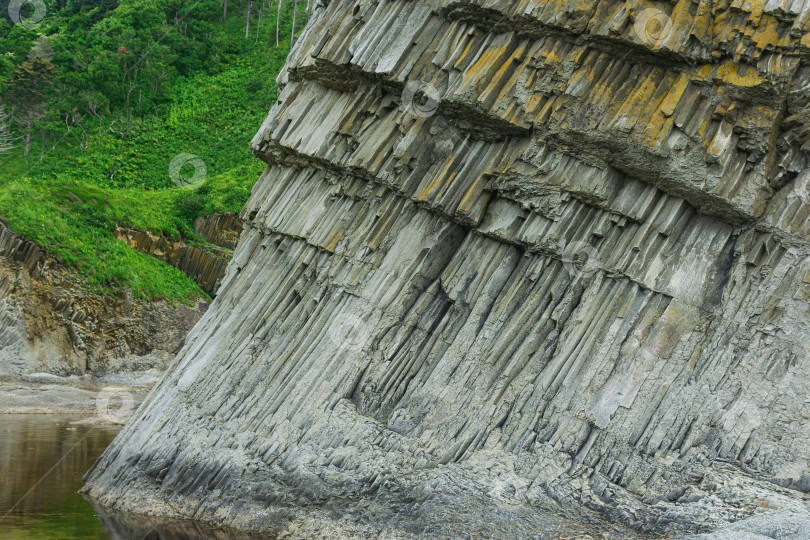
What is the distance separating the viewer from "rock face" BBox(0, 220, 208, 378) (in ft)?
112

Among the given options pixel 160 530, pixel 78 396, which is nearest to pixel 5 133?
pixel 78 396

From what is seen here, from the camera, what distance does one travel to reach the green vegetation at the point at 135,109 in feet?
150

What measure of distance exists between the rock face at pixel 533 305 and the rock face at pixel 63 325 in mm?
17097

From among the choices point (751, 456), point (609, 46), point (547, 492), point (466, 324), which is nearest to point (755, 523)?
point (751, 456)

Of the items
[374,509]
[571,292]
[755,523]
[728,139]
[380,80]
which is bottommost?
[374,509]

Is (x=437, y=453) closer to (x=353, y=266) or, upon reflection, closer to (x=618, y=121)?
(x=353, y=266)

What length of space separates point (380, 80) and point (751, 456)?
1251 cm

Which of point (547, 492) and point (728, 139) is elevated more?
point (728, 139)

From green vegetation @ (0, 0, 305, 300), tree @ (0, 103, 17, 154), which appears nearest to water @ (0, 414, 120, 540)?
green vegetation @ (0, 0, 305, 300)

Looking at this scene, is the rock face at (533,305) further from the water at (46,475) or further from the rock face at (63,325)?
the rock face at (63,325)

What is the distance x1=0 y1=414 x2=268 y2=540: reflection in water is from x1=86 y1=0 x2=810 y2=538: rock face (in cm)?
82

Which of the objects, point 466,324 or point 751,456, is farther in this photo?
point 466,324

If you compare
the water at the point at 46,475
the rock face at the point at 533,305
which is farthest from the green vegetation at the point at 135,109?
the rock face at the point at 533,305

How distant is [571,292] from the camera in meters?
17.0
